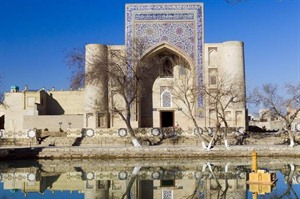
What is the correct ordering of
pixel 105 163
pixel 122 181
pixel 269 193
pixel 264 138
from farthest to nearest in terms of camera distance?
pixel 264 138
pixel 105 163
pixel 122 181
pixel 269 193

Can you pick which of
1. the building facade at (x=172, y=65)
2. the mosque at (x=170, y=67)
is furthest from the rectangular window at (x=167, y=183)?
the building facade at (x=172, y=65)

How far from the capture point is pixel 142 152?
2041 cm

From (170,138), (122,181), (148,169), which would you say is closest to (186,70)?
(170,138)

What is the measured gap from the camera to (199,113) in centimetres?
2734

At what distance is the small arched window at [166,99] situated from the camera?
28.8 meters

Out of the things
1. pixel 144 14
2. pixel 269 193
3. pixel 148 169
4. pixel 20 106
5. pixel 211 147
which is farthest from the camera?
pixel 20 106

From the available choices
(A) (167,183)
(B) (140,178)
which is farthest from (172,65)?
(A) (167,183)

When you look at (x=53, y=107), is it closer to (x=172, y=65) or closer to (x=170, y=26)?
(x=172, y=65)

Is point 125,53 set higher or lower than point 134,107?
higher

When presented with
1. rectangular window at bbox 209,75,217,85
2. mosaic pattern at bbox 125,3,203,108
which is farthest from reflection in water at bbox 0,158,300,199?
mosaic pattern at bbox 125,3,203,108

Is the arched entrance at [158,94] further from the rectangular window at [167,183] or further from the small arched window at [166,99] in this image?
the rectangular window at [167,183]

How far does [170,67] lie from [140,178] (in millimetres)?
16313

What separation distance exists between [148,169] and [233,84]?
467 inches

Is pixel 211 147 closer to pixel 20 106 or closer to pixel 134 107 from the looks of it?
pixel 134 107
